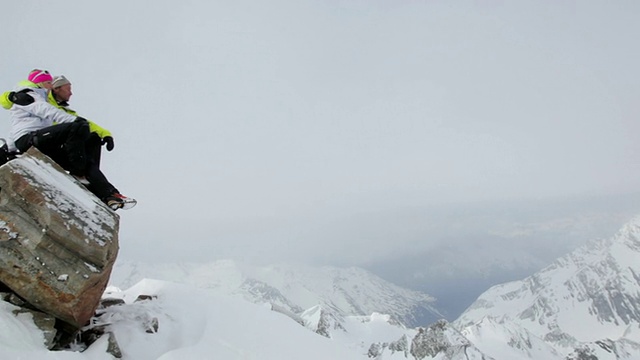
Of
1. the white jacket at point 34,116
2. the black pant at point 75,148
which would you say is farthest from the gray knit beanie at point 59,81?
the black pant at point 75,148

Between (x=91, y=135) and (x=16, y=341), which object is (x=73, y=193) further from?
(x=16, y=341)

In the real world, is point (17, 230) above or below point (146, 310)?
above

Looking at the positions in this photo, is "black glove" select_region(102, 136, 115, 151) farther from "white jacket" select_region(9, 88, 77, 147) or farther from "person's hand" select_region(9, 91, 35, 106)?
"person's hand" select_region(9, 91, 35, 106)

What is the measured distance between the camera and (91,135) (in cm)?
1148

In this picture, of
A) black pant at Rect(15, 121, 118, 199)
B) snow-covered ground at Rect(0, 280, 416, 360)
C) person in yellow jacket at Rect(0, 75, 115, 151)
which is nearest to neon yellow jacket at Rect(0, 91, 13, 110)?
person in yellow jacket at Rect(0, 75, 115, 151)

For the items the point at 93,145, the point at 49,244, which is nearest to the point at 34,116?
the point at 93,145

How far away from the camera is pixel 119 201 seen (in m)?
11.3

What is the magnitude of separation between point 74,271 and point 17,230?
1536 mm

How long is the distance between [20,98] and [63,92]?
1167 millimetres

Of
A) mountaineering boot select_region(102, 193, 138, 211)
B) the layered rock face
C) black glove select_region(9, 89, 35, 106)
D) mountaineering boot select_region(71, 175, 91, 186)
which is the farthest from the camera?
mountaineering boot select_region(71, 175, 91, 186)

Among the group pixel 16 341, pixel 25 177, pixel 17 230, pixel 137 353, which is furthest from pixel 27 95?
pixel 137 353

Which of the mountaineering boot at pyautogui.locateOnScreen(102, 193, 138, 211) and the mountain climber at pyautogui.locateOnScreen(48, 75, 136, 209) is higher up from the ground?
the mountain climber at pyautogui.locateOnScreen(48, 75, 136, 209)

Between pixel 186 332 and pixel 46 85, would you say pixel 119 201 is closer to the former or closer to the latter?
pixel 46 85

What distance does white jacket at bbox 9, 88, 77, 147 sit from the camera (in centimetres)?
1077
